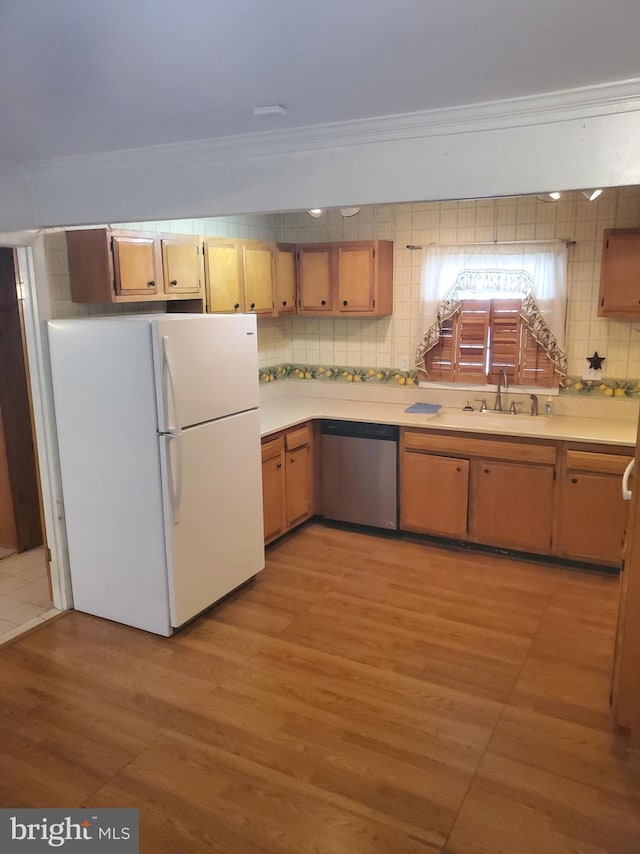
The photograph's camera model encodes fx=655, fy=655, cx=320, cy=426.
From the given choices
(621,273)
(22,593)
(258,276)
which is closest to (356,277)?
(258,276)

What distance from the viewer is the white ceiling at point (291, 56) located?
1.38 m

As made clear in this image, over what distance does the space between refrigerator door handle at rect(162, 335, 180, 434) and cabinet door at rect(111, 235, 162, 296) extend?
1.99 ft

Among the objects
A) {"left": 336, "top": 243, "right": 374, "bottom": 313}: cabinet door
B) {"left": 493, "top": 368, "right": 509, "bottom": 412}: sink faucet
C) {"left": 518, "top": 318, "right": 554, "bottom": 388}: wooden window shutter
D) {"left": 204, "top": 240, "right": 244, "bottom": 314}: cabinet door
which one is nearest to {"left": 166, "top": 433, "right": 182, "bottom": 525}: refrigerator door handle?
{"left": 204, "top": 240, "right": 244, "bottom": 314}: cabinet door

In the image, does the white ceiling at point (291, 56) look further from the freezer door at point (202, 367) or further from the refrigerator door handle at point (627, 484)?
the refrigerator door handle at point (627, 484)

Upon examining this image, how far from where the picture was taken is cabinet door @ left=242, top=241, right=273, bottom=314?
438 cm

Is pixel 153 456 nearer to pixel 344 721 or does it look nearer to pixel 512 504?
pixel 344 721

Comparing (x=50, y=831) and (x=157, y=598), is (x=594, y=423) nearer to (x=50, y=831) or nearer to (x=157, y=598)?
(x=157, y=598)

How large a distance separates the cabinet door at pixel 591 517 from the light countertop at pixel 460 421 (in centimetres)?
24

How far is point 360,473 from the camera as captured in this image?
4.64m

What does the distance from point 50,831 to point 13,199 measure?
2682 millimetres

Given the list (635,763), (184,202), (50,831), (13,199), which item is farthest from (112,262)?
(635,763)

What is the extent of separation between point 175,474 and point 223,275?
60.7 inches

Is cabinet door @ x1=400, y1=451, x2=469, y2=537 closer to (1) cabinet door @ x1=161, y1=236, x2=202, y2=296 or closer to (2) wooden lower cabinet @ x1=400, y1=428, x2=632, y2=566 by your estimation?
(2) wooden lower cabinet @ x1=400, y1=428, x2=632, y2=566

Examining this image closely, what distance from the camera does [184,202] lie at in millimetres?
2744
